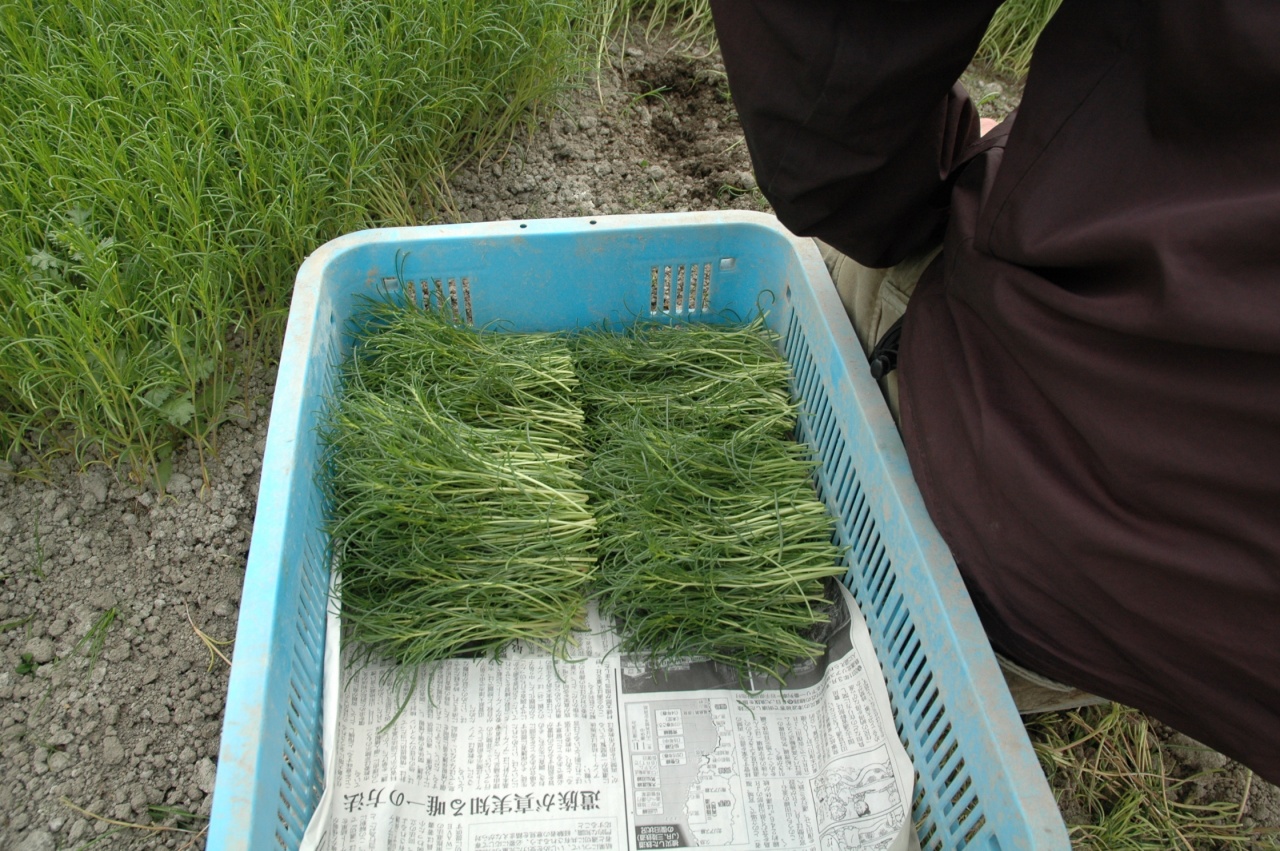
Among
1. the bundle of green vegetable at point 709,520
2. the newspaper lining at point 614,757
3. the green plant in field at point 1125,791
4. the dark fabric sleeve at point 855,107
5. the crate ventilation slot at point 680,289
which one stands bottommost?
the green plant in field at point 1125,791

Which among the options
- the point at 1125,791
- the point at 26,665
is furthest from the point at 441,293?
the point at 1125,791

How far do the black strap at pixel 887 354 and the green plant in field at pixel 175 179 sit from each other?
1032mm

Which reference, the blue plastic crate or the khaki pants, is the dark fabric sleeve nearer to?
the khaki pants

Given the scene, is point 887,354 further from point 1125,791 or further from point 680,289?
point 1125,791

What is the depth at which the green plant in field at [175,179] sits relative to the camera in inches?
53.0

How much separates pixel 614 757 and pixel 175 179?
4.02 ft

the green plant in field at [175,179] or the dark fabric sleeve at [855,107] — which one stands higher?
the dark fabric sleeve at [855,107]

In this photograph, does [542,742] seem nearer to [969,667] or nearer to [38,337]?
[969,667]

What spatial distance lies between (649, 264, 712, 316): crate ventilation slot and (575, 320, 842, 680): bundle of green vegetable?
17cm

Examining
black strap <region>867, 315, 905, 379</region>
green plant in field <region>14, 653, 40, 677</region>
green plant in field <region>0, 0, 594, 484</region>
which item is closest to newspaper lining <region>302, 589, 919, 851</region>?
black strap <region>867, 315, 905, 379</region>

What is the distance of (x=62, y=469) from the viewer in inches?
56.6

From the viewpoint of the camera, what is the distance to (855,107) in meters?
0.88

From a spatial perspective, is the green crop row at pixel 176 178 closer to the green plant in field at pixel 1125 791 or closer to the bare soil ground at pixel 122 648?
the bare soil ground at pixel 122 648

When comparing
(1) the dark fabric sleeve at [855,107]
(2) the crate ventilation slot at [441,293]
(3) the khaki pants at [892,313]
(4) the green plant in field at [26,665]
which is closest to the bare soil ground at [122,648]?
(4) the green plant in field at [26,665]
